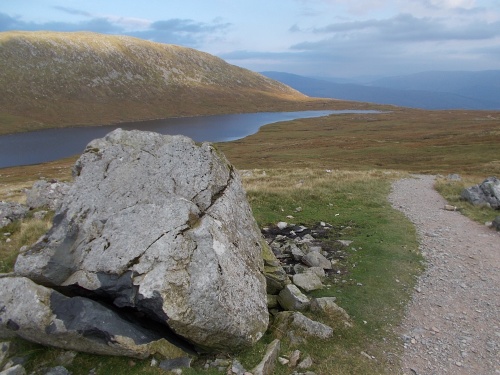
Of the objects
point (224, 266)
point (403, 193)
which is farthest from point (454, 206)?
point (224, 266)

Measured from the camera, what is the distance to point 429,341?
1211 cm

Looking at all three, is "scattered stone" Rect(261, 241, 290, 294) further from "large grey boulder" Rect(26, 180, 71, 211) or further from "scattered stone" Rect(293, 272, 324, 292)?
"large grey boulder" Rect(26, 180, 71, 211)

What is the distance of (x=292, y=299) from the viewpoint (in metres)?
13.0

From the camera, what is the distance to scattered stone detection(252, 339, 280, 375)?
32.0 feet

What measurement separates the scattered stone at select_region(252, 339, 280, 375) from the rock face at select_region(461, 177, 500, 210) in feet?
81.4

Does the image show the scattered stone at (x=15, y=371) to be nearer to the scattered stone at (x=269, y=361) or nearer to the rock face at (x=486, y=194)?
the scattered stone at (x=269, y=361)

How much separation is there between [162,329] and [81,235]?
3.96 meters

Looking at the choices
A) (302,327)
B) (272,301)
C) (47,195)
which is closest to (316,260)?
(272,301)

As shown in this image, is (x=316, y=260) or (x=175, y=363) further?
(x=316, y=260)

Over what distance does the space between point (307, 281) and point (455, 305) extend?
5.69 metres

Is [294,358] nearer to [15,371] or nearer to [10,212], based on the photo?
[15,371]

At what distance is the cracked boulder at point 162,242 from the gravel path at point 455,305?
210 inches

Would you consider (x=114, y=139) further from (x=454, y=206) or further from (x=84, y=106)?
(x=84, y=106)

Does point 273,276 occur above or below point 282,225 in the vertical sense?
above
